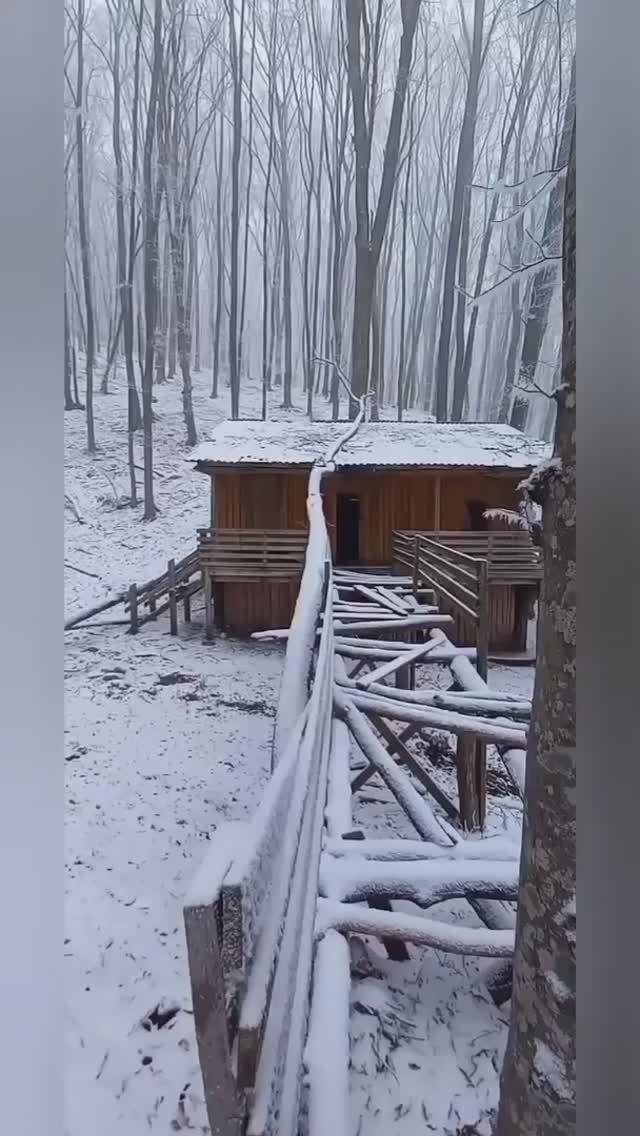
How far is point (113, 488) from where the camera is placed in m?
0.82

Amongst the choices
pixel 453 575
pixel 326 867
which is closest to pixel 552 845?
pixel 326 867

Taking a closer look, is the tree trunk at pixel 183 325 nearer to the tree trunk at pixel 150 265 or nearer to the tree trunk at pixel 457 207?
the tree trunk at pixel 150 265

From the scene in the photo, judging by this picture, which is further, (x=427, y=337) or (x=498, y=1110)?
(x=427, y=337)

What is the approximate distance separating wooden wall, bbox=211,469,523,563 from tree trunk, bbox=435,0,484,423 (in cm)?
11

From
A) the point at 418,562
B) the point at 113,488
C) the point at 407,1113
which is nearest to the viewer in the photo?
the point at 407,1113

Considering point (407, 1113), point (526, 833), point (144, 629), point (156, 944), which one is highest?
point (144, 629)

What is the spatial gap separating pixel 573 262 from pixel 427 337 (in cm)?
23

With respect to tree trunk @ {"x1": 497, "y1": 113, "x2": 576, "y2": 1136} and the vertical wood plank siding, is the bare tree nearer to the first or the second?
the vertical wood plank siding

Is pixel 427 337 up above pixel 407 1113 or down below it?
above

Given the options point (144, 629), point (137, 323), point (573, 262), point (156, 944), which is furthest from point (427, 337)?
point (156, 944)

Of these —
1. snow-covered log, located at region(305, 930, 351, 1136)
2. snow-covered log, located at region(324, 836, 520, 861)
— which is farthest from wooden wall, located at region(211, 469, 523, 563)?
snow-covered log, located at region(305, 930, 351, 1136)

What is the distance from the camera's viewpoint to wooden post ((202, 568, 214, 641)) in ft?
2.81

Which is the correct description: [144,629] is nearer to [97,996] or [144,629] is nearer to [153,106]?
[97,996]

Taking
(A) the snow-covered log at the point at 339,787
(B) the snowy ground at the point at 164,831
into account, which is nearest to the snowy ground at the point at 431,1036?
(B) the snowy ground at the point at 164,831
